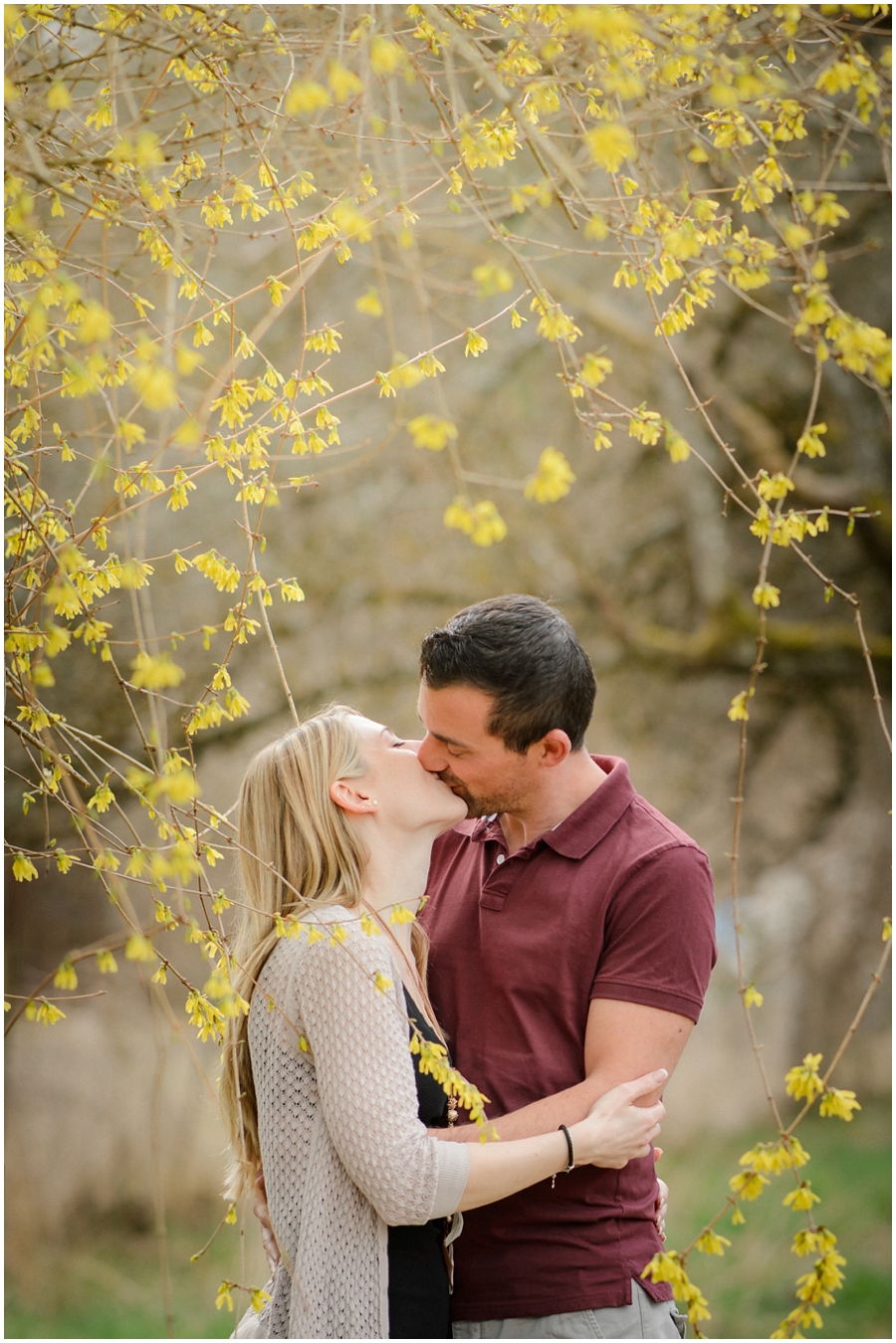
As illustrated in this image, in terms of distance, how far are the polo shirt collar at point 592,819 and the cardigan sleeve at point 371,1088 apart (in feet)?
1.18

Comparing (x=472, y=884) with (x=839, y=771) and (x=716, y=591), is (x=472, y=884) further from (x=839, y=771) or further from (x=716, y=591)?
(x=839, y=771)

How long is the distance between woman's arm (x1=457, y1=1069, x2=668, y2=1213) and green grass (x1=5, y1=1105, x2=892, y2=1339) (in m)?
3.40

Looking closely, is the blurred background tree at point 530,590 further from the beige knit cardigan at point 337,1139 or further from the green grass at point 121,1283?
the beige knit cardigan at point 337,1139

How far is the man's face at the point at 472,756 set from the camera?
1.81m

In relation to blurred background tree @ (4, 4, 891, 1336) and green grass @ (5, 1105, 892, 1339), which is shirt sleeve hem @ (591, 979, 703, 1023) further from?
green grass @ (5, 1105, 892, 1339)

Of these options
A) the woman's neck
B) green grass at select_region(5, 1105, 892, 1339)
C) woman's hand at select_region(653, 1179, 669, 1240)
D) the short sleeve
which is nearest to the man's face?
the woman's neck

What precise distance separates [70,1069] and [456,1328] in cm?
360

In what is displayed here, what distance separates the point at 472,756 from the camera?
1.82 metres

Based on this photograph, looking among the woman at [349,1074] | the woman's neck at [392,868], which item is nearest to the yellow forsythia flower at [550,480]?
the woman at [349,1074]

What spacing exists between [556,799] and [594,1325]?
770 millimetres

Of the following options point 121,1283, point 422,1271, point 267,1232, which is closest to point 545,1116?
point 422,1271

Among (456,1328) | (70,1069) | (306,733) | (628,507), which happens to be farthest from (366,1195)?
(628,507)

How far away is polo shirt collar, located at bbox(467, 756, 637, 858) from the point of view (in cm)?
179

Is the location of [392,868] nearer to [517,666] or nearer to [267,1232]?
[517,666]
